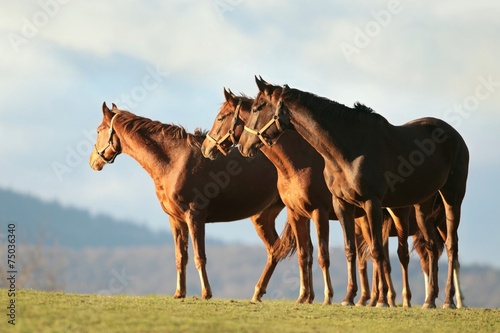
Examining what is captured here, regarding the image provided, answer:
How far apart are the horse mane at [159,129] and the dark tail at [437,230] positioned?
196 inches

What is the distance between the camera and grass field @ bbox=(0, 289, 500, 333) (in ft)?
42.1

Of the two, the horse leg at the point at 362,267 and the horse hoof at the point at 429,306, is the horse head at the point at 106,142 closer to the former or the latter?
the horse leg at the point at 362,267

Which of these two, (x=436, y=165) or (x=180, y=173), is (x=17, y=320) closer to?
(x=180, y=173)

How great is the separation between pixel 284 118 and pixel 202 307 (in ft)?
12.0

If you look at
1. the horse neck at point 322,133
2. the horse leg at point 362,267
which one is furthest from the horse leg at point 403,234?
the horse neck at point 322,133

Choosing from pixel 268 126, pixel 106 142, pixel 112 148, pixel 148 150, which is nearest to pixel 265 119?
pixel 268 126

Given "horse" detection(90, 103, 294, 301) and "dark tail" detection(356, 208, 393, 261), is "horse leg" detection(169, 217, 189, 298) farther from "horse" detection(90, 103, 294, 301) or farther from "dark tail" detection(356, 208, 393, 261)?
"dark tail" detection(356, 208, 393, 261)

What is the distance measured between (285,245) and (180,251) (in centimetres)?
236

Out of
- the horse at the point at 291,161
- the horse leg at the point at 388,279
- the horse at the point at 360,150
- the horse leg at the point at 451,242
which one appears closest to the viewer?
the horse at the point at 360,150

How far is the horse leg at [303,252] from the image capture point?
17.7 m

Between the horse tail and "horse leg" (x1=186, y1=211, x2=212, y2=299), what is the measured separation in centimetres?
207

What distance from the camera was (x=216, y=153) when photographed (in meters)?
17.9

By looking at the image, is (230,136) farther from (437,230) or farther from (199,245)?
(437,230)

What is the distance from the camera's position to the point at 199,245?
1752cm
